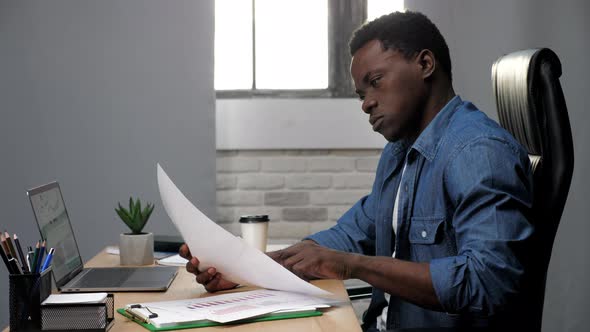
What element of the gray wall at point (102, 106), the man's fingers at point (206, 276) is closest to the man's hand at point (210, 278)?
the man's fingers at point (206, 276)

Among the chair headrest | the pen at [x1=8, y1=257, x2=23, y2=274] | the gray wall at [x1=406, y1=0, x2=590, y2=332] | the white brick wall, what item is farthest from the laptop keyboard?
the gray wall at [x1=406, y1=0, x2=590, y2=332]

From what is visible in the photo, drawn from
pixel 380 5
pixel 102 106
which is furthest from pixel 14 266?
pixel 380 5

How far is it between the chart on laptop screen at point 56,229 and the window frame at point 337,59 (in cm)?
162

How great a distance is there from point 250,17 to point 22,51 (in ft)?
3.06

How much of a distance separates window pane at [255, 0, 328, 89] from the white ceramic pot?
1.53m

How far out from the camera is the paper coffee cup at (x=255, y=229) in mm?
1910

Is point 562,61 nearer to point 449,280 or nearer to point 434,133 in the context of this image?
point 434,133

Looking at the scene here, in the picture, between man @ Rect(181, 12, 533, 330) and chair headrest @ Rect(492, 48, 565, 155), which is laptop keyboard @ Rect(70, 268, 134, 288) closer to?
man @ Rect(181, 12, 533, 330)

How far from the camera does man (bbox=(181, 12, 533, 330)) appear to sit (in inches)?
51.6

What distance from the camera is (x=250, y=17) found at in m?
3.29

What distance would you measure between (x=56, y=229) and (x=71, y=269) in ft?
0.32

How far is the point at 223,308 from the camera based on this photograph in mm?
1343

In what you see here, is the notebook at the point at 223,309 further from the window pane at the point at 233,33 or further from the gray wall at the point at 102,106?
the window pane at the point at 233,33

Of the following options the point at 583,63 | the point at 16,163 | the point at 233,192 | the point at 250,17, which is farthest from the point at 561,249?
the point at 16,163
